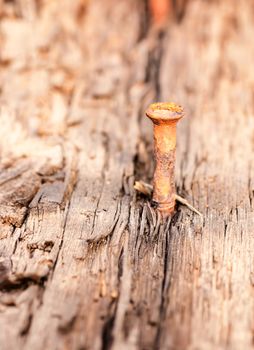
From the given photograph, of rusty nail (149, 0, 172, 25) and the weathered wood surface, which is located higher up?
rusty nail (149, 0, 172, 25)

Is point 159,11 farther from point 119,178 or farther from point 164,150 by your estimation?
point 164,150

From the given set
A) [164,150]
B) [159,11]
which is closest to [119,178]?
[164,150]

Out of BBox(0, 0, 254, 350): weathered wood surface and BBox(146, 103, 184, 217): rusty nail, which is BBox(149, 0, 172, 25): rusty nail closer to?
BBox(0, 0, 254, 350): weathered wood surface

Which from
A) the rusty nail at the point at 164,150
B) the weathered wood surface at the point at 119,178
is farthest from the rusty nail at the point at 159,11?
the rusty nail at the point at 164,150

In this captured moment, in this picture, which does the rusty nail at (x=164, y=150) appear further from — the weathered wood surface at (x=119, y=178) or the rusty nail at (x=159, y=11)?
the rusty nail at (x=159, y=11)

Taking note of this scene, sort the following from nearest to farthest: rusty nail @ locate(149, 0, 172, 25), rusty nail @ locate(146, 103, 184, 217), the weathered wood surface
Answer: the weathered wood surface < rusty nail @ locate(146, 103, 184, 217) < rusty nail @ locate(149, 0, 172, 25)

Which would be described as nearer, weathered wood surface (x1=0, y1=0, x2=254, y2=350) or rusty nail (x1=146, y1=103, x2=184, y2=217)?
weathered wood surface (x1=0, y1=0, x2=254, y2=350)

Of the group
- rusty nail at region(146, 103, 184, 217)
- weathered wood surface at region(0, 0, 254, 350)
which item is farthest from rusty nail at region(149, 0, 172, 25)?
rusty nail at region(146, 103, 184, 217)

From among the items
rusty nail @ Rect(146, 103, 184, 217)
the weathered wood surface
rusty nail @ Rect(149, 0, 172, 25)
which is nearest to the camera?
the weathered wood surface

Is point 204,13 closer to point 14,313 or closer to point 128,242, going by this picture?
point 128,242
